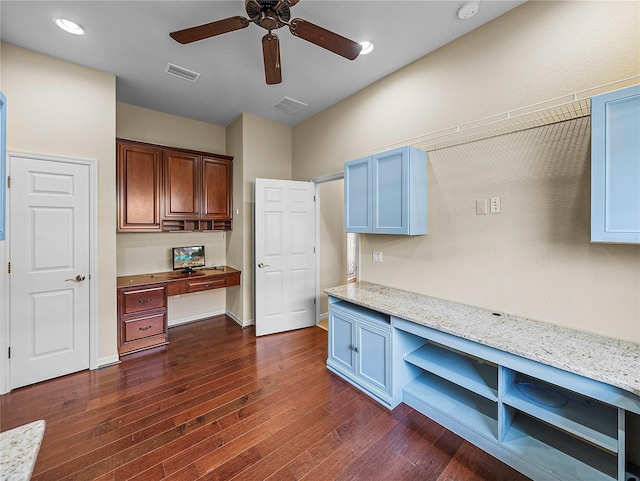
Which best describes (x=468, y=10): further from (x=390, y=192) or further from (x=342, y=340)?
(x=342, y=340)

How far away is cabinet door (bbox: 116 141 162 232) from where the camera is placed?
3238mm

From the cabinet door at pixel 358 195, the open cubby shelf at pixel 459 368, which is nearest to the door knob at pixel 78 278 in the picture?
the cabinet door at pixel 358 195

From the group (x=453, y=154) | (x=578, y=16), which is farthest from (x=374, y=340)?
(x=578, y=16)

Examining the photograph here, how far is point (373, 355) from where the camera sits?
2.33 metres

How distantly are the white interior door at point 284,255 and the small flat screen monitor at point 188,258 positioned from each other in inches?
42.2

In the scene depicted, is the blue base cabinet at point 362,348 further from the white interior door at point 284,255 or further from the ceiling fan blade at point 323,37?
the ceiling fan blade at point 323,37

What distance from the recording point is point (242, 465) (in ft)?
5.56

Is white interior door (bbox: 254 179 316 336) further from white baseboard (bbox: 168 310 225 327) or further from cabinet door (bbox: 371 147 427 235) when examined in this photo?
cabinet door (bbox: 371 147 427 235)

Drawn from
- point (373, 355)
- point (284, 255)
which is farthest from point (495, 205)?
point (284, 255)

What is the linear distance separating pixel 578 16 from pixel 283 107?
2.90m

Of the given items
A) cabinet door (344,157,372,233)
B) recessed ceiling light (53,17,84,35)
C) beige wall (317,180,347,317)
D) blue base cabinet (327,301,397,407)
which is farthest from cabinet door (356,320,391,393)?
recessed ceiling light (53,17,84,35)

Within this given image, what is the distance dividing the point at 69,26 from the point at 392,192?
2.98 meters

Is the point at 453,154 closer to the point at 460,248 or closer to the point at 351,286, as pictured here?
the point at 460,248

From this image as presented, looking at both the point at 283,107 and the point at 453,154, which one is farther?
the point at 283,107
